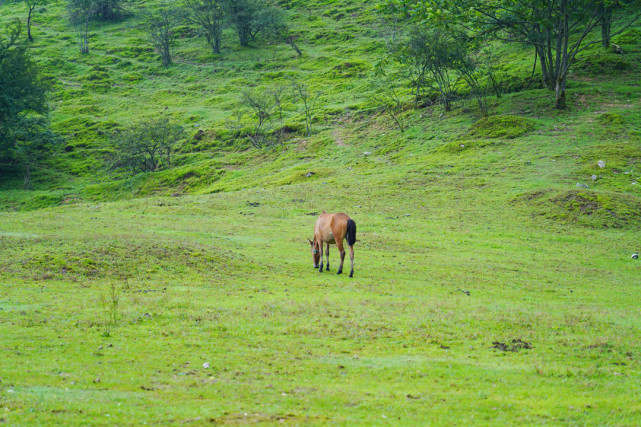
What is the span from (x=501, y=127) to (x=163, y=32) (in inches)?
3527

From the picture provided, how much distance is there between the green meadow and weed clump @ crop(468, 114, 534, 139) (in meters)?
0.20

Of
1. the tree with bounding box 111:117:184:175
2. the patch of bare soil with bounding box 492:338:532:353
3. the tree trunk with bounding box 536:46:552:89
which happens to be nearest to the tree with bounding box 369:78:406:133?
the tree trunk with bounding box 536:46:552:89

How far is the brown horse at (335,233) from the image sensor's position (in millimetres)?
18750

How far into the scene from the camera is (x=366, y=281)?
729 inches

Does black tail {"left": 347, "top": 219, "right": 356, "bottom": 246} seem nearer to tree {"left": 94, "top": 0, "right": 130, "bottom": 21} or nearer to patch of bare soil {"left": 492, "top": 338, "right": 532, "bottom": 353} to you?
patch of bare soil {"left": 492, "top": 338, "right": 532, "bottom": 353}

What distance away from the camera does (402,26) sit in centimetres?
10294

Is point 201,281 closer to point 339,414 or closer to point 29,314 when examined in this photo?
point 29,314

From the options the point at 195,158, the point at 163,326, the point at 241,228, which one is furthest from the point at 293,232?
the point at 195,158

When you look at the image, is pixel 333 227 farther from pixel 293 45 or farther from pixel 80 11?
pixel 80 11

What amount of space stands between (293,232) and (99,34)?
12192 cm

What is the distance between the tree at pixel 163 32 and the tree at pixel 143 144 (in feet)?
162

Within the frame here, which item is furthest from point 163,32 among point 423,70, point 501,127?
point 501,127

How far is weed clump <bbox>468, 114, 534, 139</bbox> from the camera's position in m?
45.2

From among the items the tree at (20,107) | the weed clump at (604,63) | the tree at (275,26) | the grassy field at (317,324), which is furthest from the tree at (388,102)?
the tree at (20,107)
